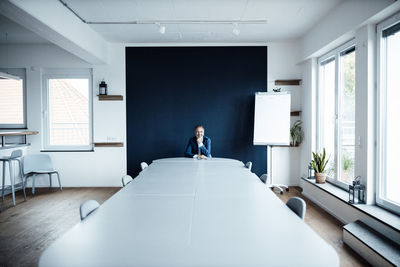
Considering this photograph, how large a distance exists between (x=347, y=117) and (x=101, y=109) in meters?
4.81

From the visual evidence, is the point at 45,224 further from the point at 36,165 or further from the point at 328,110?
the point at 328,110

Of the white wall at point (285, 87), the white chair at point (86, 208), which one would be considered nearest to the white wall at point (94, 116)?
the white wall at point (285, 87)

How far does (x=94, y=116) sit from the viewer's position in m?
5.71

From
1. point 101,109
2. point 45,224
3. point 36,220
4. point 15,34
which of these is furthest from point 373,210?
point 15,34

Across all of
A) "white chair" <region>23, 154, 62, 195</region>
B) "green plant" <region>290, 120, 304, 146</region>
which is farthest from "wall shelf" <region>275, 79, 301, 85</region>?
"white chair" <region>23, 154, 62, 195</region>

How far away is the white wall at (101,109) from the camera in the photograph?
566 cm

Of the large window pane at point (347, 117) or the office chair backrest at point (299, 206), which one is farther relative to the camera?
the large window pane at point (347, 117)

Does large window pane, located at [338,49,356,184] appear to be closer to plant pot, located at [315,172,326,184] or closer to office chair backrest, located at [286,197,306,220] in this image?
plant pot, located at [315,172,326,184]

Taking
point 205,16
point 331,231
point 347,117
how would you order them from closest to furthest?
point 331,231 → point 347,117 → point 205,16

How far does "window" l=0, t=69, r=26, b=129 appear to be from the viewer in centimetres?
578

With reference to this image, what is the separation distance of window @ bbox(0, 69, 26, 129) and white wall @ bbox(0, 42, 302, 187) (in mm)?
160

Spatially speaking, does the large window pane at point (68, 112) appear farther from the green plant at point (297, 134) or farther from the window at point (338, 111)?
the window at point (338, 111)

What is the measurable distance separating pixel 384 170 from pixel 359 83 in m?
1.18

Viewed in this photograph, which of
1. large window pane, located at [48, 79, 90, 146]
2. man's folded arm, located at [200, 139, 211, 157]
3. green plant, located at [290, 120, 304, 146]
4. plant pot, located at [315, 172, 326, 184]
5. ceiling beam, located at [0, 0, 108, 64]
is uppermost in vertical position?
ceiling beam, located at [0, 0, 108, 64]
